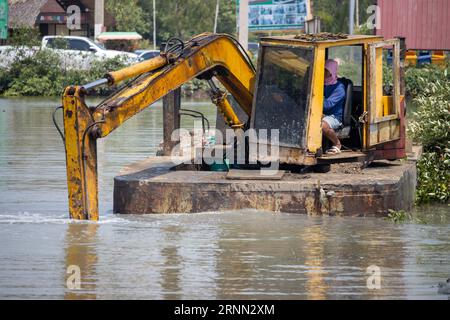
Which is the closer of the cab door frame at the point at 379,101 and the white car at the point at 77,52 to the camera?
the cab door frame at the point at 379,101

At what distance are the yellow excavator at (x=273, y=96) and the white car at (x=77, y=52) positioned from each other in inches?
1028

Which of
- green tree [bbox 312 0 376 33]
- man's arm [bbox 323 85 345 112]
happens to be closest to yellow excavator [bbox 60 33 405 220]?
man's arm [bbox 323 85 345 112]

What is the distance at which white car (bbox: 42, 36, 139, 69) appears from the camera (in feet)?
131

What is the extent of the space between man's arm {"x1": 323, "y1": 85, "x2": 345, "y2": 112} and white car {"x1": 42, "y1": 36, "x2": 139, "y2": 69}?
88.1 feet

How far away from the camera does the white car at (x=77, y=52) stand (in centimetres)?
3994

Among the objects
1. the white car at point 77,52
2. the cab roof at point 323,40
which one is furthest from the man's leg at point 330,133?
the white car at point 77,52

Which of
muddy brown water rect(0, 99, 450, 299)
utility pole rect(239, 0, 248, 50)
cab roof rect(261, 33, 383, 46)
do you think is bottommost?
muddy brown water rect(0, 99, 450, 299)

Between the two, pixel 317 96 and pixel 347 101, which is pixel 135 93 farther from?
pixel 347 101

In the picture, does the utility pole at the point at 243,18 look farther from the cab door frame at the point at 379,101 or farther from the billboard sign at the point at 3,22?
the cab door frame at the point at 379,101

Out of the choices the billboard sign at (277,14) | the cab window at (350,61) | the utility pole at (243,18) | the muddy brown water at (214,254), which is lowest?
the muddy brown water at (214,254)

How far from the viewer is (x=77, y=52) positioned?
41.1 meters

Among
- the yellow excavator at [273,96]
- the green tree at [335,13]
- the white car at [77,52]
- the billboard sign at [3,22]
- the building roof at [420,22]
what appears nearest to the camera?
the yellow excavator at [273,96]

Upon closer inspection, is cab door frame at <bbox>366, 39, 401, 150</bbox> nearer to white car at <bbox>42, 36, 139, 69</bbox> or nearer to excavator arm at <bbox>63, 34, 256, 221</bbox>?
excavator arm at <bbox>63, 34, 256, 221</bbox>
